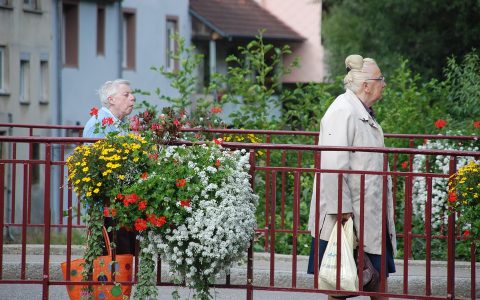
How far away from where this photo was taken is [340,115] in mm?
8984

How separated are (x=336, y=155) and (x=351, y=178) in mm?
227

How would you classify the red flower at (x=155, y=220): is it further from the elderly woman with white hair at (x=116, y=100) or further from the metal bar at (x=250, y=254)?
the elderly woman with white hair at (x=116, y=100)

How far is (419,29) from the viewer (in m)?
30.9

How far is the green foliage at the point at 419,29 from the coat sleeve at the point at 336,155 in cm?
1863

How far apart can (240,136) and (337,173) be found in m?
4.13

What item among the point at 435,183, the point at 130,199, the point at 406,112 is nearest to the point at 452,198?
the point at 130,199

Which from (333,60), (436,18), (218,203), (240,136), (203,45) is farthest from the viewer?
(203,45)

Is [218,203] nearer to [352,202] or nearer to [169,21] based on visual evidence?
[352,202]

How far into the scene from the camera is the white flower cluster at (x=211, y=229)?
858 cm

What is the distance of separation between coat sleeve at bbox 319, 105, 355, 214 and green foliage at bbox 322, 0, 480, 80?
18.6 meters

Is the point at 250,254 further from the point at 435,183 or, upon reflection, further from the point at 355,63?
the point at 435,183

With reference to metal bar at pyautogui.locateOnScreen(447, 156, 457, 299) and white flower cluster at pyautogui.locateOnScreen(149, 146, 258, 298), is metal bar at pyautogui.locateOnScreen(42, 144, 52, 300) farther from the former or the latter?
metal bar at pyautogui.locateOnScreen(447, 156, 457, 299)

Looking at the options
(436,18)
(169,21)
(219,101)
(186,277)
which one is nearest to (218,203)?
(186,277)

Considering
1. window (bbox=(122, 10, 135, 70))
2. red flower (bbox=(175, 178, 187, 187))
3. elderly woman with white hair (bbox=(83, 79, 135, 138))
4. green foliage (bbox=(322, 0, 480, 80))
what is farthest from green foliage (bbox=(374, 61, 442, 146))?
window (bbox=(122, 10, 135, 70))
